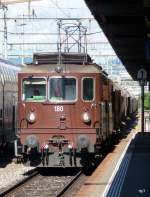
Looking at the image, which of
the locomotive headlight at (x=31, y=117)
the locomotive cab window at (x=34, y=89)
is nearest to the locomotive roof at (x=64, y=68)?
the locomotive cab window at (x=34, y=89)

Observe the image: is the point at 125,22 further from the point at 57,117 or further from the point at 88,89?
the point at 57,117

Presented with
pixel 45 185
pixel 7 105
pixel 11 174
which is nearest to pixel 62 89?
pixel 11 174

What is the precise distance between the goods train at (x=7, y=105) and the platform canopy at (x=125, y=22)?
11.9 ft

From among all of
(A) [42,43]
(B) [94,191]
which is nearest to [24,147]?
(B) [94,191]

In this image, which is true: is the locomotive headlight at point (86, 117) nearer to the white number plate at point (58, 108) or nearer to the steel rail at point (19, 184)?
the white number plate at point (58, 108)

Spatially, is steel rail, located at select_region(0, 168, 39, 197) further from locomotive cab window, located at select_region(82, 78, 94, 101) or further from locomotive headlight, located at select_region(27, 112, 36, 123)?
locomotive cab window, located at select_region(82, 78, 94, 101)

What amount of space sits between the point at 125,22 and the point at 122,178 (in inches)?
401

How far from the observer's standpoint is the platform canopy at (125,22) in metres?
18.9

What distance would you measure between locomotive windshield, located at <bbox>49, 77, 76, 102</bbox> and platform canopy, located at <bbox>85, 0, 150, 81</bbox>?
2119mm

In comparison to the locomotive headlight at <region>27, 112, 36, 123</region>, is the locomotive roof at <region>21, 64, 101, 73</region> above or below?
above

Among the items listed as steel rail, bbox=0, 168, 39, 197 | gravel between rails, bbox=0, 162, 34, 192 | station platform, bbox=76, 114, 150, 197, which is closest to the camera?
station platform, bbox=76, 114, 150, 197

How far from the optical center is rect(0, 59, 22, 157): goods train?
842 inches

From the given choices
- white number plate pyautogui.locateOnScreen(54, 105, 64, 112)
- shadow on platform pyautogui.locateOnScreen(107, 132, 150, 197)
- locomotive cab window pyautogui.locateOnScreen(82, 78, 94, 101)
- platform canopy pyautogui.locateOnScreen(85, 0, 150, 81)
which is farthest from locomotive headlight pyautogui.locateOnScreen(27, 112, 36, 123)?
platform canopy pyautogui.locateOnScreen(85, 0, 150, 81)

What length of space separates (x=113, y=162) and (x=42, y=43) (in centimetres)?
2318
